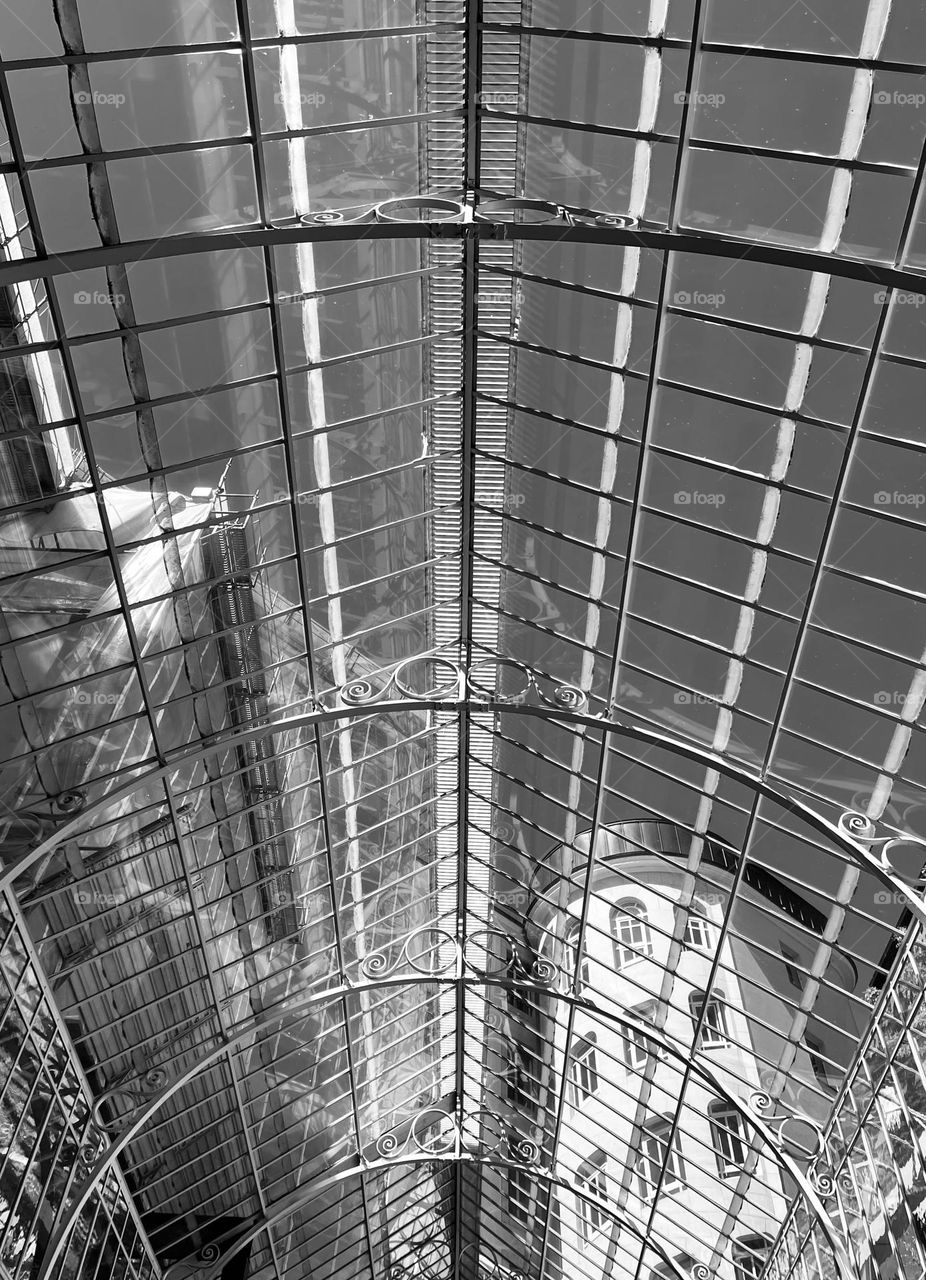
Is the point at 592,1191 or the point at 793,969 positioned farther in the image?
the point at 592,1191

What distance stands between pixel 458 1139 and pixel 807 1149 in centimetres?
604

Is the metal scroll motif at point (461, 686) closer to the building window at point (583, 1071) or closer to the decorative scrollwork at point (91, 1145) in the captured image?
the building window at point (583, 1071)

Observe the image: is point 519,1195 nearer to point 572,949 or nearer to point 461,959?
point 461,959

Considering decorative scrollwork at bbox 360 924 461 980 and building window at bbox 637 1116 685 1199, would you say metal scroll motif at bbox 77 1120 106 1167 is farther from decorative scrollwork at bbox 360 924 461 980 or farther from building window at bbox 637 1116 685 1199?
building window at bbox 637 1116 685 1199

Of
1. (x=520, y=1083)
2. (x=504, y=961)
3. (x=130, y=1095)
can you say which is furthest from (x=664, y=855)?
(x=130, y=1095)

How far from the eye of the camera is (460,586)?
14.1 metres

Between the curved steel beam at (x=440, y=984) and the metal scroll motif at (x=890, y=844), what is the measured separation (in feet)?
12.3

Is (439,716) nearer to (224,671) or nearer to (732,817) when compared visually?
(224,671)

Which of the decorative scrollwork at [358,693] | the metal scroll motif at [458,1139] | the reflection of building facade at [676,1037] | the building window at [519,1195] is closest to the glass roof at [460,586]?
the decorative scrollwork at [358,693]

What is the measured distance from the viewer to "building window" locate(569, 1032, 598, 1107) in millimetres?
16938

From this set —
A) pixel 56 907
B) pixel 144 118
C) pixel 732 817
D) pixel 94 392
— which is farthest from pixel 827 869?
pixel 144 118

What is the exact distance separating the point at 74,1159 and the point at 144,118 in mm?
11696

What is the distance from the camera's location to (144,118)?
10.6 meters

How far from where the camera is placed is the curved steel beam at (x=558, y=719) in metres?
11.9
